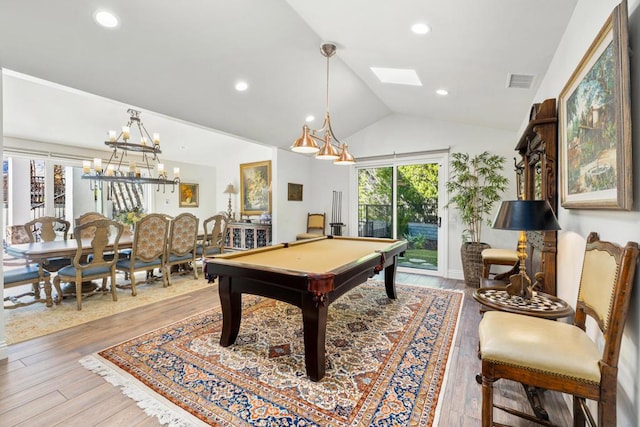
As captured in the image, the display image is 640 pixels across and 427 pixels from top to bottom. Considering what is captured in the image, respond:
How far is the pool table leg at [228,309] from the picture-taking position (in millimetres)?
2521

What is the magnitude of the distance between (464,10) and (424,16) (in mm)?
308

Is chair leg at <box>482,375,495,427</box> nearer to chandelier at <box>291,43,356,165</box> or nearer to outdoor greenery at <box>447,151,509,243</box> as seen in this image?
chandelier at <box>291,43,356,165</box>

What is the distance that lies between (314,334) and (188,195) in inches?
279

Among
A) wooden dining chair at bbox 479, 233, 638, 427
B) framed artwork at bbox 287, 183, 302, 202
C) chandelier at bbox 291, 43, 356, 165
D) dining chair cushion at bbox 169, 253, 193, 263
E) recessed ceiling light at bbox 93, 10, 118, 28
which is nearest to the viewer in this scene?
wooden dining chair at bbox 479, 233, 638, 427

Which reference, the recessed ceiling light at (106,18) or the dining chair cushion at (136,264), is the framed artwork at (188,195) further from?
the recessed ceiling light at (106,18)

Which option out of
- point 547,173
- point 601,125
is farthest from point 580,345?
point 547,173

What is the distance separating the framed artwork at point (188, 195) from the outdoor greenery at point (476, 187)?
6.59 metres

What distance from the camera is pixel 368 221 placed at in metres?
6.09

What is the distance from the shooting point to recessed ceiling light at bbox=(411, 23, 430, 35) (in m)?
2.43

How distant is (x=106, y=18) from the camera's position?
2385 millimetres

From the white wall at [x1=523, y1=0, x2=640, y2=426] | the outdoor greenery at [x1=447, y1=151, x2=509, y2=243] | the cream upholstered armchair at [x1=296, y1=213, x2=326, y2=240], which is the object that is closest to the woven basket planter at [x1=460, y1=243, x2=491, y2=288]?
the outdoor greenery at [x1=447, y1=151, x2=509, y2=243]

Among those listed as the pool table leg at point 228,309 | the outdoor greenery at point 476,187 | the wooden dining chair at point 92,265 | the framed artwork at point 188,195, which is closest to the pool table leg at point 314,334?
the pool table leg at point 228,309

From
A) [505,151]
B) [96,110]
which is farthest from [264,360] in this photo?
[96,110]

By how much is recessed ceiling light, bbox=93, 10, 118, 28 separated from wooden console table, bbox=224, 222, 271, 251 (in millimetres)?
4159
